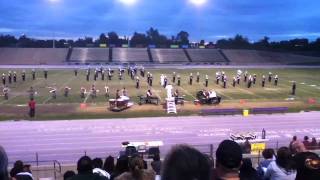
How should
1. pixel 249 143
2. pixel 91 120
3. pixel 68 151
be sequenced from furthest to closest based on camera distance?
pixel 91 120 < pixel 68 151 < pixel 249 143

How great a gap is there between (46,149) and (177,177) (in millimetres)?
17758

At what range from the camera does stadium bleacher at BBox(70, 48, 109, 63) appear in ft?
290

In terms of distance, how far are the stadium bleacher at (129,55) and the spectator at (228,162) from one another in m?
84.4

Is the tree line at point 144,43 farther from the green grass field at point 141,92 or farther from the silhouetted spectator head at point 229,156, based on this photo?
the silhouetted spectator head at point 229,156

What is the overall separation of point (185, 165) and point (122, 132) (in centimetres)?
2050

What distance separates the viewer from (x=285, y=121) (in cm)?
2648

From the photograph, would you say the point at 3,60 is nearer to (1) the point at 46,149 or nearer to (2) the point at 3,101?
(2) the point at 3,101

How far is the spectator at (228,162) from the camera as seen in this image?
3652 millimetres

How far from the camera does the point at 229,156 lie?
365 centimetres

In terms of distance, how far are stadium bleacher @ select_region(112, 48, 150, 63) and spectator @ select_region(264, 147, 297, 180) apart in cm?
8236

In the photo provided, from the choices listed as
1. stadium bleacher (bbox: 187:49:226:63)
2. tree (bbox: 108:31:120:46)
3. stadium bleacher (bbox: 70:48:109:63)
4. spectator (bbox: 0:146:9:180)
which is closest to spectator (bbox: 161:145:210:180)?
spectator (bbox: 0:146:9:180)

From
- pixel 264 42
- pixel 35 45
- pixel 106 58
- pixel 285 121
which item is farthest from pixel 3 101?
pixel 264 42

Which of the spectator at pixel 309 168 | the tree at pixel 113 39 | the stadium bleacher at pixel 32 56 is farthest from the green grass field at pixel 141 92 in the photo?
the tree at pixel 113 39

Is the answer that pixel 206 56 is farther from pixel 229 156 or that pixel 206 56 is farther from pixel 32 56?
pixel 229 156
